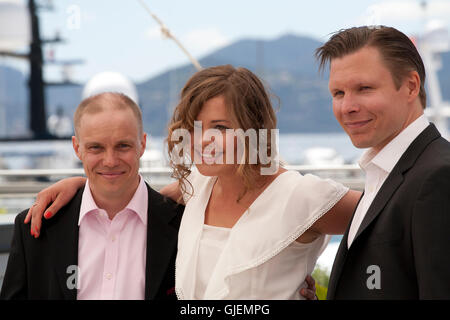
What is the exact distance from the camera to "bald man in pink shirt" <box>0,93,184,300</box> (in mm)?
1662

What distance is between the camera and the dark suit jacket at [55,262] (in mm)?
1646

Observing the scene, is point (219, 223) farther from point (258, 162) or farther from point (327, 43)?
point (327, 43)

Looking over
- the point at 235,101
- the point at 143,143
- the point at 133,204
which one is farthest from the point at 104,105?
the point at 235,101

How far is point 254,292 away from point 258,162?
39 cm

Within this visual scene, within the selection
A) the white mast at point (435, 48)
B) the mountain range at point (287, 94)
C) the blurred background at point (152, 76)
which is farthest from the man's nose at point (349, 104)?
the mountain range at point (287, 94)

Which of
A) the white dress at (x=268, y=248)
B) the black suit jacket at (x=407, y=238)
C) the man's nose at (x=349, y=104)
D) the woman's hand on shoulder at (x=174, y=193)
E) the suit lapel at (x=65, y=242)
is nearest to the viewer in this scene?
the black suit jacket at (x=407, y=238)

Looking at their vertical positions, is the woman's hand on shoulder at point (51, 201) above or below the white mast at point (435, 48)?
below

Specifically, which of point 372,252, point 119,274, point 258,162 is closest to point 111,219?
point 119,274

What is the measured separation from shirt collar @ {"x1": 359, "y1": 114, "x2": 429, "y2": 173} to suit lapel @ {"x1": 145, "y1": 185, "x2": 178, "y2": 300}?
27.7 inches

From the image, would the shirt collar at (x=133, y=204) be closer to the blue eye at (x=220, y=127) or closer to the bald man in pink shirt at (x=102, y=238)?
the bald man in pink shirt at (x=102, y=238)

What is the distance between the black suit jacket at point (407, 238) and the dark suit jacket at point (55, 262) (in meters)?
0.54

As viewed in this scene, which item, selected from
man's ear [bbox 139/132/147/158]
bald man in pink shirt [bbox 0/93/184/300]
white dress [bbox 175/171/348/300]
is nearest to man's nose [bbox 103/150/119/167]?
bald man in pink shirt [bbox 0/93/184/300]

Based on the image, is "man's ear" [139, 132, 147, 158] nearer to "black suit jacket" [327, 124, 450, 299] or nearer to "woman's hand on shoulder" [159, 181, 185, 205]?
"woman's hand on shoulder" [159, 181, 185, 205]

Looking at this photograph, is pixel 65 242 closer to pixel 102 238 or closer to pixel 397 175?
pixel 102 238
